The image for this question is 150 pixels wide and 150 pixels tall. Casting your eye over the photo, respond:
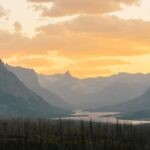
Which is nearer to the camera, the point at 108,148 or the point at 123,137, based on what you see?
the point at 108,148

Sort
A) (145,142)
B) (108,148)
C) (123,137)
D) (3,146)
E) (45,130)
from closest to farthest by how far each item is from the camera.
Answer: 1. (3,146)
2. (108,148)
3. (145,142)
4. (123,137)
5. (45,130)

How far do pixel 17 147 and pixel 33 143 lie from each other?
6.76m

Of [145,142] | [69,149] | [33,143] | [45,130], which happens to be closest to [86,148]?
[69,149]

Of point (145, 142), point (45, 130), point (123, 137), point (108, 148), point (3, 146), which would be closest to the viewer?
point (3, 146)

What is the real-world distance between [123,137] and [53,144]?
4050 centimetres

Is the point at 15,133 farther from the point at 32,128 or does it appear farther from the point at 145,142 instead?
the point at 145,142

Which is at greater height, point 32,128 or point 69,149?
point 32,128

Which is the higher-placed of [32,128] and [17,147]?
[32,128]

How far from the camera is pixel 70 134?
178 metres

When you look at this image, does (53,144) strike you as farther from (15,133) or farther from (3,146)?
(15,133)

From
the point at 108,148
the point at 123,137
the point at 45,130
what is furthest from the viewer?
the point at 45,130

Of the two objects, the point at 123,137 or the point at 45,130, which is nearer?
the point at 123,137

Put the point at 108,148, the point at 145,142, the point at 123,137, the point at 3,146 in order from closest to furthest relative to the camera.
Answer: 1. the point at 3,146
2. the point at 108,148
3. the point at 145,142
4. the point at 123,137

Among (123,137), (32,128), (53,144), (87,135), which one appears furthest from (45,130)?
(53,144)
